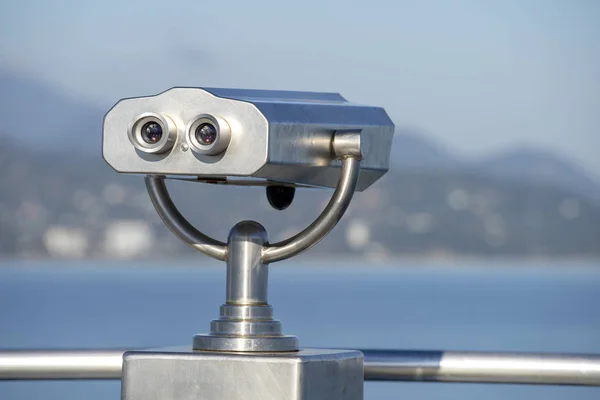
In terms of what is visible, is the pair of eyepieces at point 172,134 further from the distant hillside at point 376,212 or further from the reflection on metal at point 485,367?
the distant hillside at point 376,212

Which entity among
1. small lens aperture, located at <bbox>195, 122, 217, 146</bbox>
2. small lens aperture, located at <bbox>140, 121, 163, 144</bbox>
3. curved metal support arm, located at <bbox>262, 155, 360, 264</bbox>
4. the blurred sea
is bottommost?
curved metal support arm, located at <bbox>262, 155, 360, 264</bbox>

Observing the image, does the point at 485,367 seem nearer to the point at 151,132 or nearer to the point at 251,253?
the point at 251,253

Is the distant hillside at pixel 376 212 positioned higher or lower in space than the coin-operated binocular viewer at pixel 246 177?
higher

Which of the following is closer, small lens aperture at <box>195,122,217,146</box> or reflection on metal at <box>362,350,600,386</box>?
small lens aperture at <box>195,122,217,146</box>

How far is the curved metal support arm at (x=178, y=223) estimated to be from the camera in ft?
4.83

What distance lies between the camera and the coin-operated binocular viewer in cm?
132

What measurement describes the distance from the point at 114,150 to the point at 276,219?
51939 mm

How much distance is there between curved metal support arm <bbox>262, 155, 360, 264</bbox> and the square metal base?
4.4 inches

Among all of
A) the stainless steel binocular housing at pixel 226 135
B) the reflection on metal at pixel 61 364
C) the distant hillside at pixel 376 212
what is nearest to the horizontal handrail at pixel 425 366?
the reflection on metal at pixel 61 364

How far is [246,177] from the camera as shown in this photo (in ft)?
4.56

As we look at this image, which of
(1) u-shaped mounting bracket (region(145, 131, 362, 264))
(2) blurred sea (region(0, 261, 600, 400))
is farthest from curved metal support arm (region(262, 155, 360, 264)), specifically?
(2) blurred sea (region(0, 261, 600, 400))

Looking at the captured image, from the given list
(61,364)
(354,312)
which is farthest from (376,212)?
(61,364)

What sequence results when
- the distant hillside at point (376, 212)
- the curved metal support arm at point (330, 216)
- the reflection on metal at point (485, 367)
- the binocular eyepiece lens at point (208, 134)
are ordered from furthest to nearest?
the distant hillside at point (376, 212), the reflection on metal at point (485, 367), the curved metal support arm at point (330, 216), the binocular eyepiece lens at point (208, 134)

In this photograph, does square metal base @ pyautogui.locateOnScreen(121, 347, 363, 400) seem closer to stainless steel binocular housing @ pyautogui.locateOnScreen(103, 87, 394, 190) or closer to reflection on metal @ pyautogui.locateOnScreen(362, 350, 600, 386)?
stainless steel binocular housing @ pyautogui.locateOnScreen(103, 87, 394, 190)
